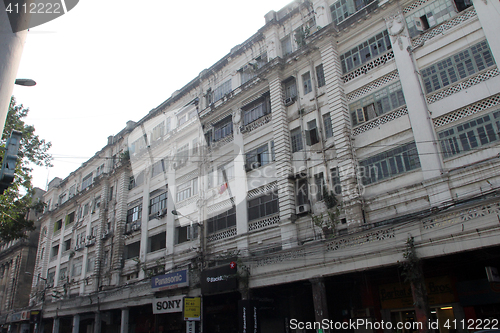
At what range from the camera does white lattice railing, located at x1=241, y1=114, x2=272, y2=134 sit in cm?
2145

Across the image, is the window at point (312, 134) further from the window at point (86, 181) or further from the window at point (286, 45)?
the window at point (86, 181)

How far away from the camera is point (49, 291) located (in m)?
37.2

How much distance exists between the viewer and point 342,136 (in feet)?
56.0

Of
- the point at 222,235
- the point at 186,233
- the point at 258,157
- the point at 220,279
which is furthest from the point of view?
the point at 186,233

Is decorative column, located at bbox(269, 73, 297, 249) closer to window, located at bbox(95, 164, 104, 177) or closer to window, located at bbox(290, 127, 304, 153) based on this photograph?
window, located at bbox(290, 127, 304, 153)

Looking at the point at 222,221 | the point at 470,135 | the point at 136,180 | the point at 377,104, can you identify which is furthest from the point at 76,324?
the point at 470,135

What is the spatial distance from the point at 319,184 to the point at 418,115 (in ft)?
18.0

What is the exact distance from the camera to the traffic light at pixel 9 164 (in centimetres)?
585

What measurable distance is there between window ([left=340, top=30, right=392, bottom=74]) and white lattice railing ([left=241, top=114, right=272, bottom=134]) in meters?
5.11

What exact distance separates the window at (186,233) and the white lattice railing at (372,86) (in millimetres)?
12560

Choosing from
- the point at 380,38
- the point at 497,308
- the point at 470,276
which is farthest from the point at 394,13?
the point at 497,308

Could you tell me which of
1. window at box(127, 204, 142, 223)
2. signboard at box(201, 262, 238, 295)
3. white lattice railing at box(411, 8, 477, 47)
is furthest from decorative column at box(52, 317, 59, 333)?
white lattice railing at box(411, 8, 477, 47)

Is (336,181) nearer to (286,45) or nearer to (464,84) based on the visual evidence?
(464,84)

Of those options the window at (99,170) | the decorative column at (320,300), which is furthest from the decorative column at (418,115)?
the window at (99,170)
